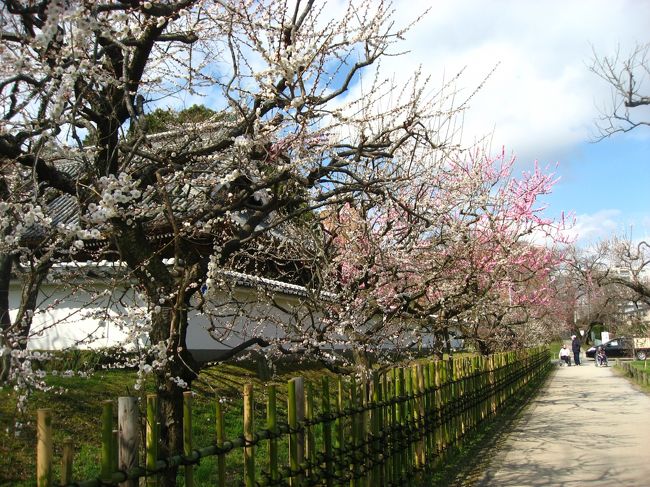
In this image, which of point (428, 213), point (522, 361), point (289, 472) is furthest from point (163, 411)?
point (522, 361)

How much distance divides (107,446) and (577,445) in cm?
828

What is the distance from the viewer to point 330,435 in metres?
4.45

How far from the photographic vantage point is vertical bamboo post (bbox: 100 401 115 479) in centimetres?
249

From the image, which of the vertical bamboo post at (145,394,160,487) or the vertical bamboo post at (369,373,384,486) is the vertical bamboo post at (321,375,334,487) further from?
the vertical bamboo post at (145,394,160,487)

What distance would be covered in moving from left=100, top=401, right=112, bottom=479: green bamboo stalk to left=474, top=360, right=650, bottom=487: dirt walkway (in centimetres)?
517

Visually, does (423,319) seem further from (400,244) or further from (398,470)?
(398,470)

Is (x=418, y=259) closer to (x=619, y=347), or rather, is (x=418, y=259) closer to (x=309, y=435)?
(x=309, y=435)

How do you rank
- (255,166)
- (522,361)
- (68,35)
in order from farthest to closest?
(522,361)
(255,166)
(68,35)

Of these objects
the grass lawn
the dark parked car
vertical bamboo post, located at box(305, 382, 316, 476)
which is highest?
vertical bamboo post, located at box(305, 382, 316, 476)

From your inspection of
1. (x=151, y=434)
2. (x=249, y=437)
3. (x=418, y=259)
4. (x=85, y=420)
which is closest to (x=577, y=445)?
(x=418, y=259)

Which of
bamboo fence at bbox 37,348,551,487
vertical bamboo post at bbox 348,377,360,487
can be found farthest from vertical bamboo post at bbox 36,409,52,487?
vertical bamboo post at bbox 348,377,360,487

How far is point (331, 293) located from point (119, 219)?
15.4 feet

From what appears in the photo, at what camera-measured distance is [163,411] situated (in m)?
4.32

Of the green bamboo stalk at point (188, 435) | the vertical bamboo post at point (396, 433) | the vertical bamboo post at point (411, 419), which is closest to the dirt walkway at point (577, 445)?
the vertical bamboo post at point (411, 419)
